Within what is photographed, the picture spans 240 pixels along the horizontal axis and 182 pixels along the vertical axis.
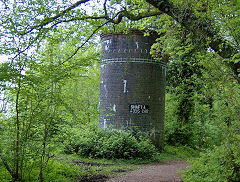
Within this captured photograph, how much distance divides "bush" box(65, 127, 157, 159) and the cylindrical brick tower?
37.6 inches

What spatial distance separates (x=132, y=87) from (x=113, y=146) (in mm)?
3071

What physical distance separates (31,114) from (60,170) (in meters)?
2.10

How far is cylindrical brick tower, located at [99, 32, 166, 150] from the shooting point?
1335 centimetres

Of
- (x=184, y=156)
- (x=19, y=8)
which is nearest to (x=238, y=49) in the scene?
(x=19, y=8)

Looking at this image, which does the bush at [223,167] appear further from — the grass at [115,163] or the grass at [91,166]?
the grass at [91,166]

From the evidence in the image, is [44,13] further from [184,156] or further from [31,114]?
[184,156]

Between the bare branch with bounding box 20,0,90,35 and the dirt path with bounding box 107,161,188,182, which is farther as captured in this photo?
the dirt path with bounding box 107,161,188,182

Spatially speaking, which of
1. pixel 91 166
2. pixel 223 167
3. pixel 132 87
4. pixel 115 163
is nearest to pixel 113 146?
pixel 115 163

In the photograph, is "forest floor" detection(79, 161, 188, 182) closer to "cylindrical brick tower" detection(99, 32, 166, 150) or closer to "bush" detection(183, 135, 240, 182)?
"bush" detection(183, 135, 240, 182)

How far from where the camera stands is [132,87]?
1344cm

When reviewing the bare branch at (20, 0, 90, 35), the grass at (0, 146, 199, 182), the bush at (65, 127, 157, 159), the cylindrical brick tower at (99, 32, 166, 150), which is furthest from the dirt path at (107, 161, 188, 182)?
the bare branch at (20, 0, 90, 35)

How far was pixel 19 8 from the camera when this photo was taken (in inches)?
248

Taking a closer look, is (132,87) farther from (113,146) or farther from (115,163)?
(115,163)

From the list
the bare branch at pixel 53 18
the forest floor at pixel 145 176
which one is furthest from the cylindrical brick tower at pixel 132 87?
the bare branch at pixel 53 18
